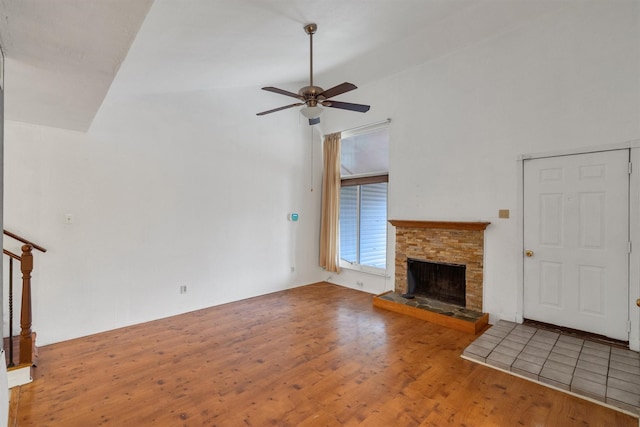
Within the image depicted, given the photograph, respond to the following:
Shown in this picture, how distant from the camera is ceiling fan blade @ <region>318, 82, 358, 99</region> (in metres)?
2.67

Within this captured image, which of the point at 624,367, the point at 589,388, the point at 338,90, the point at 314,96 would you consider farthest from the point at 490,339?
the point at 314,96

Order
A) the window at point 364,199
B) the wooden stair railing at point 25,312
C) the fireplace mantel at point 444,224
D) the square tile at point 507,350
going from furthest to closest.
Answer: the window at point 364,199 → the fireplace mantel at point 444,224 → the square tile at point 507,350 → the wooden stair railing at point 25,312

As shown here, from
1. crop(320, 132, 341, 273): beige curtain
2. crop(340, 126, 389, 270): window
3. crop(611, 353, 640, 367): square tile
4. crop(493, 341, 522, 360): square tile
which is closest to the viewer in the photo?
crop(611, 353, 640, 367): square tile

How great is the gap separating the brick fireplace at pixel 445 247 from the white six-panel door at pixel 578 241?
1.81ft

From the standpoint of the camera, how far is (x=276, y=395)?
2.42 metres

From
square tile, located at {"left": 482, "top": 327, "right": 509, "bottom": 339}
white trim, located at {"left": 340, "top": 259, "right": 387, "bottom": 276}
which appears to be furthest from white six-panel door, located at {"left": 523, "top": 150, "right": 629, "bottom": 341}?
→ white trim, located at {"left": 340, "top": 259, "right": 387, "bottom": 276}

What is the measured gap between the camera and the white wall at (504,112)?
319 centimetres

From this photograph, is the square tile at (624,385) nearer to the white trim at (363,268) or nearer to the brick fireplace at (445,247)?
the brick fireplace at (445,247)

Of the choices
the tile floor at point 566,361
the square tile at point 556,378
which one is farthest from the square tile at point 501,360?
the square tile at point 556,378

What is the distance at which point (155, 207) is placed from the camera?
13.2 ft

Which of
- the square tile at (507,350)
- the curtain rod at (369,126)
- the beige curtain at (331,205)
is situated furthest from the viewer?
the beige curtain at (331,205)

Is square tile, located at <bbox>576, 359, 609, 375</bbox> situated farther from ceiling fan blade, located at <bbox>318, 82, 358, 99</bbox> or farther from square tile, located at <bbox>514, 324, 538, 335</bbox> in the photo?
ceiling fan blade, located at <bbox>318, 82, 358, 99</bbox>

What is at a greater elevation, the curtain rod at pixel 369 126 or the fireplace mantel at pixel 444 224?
the curtain rod at pixel 369 126

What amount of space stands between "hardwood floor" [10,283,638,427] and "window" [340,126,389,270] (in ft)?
6.14
